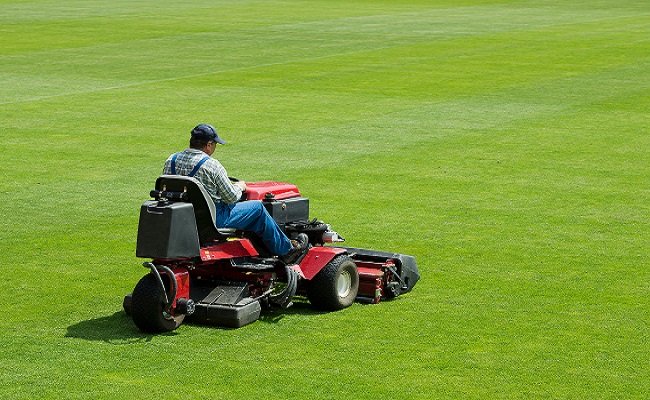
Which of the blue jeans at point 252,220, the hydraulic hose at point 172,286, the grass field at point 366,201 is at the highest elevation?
the blue jeans at point 252,220

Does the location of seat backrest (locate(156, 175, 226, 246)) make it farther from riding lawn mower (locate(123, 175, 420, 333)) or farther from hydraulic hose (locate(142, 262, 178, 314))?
hydraulic hose (locate(142, 262, 178, 314))

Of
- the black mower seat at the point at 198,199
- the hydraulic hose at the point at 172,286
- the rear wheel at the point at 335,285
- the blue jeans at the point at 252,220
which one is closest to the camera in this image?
the hydraulic hose at the point at 172,286

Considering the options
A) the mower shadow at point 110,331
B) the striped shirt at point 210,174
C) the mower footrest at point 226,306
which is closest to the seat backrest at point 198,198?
the striped shirt at point 210,174

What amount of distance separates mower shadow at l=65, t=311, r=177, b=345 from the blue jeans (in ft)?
3.80

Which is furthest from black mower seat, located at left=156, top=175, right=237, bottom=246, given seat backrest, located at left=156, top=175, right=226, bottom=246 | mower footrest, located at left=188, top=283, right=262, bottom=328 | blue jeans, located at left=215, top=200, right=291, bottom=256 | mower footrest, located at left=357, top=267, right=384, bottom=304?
mower footrest, located at left=357, top=267, right=384, bottom=304

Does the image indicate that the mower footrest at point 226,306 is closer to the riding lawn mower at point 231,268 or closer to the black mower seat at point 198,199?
the riding lawn mower at point 231,268

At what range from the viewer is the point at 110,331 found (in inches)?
416

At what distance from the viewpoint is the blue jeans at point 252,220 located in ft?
35.8

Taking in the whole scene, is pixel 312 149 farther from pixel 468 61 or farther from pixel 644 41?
pixel 644 41

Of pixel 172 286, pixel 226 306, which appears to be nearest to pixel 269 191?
pixel 226 306

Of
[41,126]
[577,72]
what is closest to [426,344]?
[41,126]

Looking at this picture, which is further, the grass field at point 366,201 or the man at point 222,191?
the man at point 222,191

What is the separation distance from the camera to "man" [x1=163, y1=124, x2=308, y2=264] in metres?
10.7

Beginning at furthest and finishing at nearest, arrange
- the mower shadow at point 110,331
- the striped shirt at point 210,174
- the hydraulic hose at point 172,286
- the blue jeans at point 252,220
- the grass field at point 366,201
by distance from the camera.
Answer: the blue jeans at point 252,220
the striped shirt at point 210,174
the mower shadow at point 110,331
the hydraulic hose at point 172,286
the grass field at point 366,201
